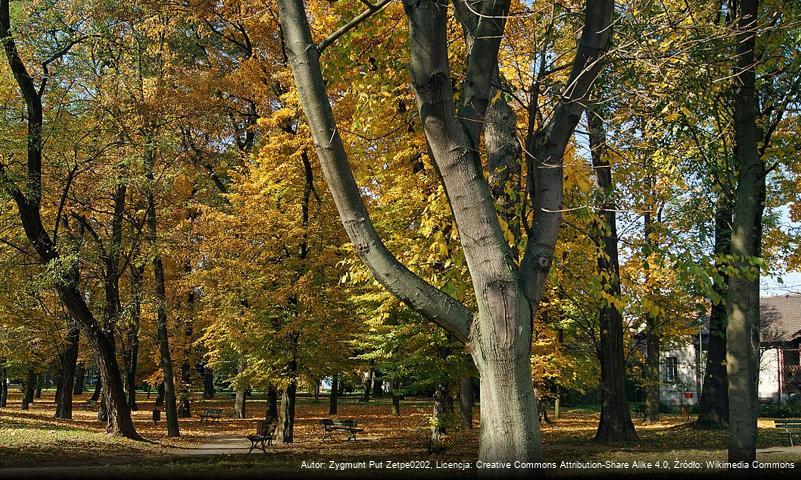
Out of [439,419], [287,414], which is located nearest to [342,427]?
[287,414]

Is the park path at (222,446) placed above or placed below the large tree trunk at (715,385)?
below

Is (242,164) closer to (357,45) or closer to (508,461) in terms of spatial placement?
(357,45)

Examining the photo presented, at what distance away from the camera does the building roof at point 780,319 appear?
130 ft

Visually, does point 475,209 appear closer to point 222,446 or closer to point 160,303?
point 160,303

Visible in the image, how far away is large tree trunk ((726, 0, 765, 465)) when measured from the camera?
28.7ft

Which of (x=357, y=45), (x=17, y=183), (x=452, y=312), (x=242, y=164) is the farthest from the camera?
(x=242, y=164)

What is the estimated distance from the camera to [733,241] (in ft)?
30.1

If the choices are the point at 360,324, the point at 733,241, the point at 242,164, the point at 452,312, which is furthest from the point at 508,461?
the point at 242,164

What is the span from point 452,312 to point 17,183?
14320 mm

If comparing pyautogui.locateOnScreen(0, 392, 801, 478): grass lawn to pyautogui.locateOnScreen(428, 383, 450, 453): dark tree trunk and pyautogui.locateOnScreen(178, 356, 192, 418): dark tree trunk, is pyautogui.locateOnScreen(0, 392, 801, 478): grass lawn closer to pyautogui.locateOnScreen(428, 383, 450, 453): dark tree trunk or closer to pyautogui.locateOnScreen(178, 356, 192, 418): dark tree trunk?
pyautogui.locateOnScreen(428, 383, 450, 453): dark tree trunk

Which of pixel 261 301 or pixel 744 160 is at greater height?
pixel 744 160

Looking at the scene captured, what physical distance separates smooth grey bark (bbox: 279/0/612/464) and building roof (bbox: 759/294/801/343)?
124ft

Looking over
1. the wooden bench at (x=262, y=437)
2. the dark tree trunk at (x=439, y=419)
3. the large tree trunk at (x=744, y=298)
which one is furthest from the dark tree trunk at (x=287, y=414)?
the large tree trunk at (x=744, y=298)

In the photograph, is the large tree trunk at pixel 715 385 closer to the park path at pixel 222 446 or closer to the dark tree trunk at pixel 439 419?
the dark tree trunk at pixel 439 419
